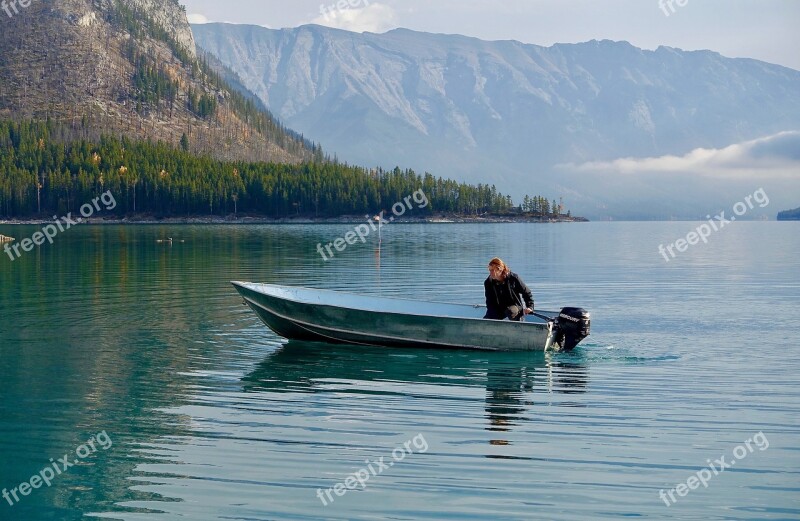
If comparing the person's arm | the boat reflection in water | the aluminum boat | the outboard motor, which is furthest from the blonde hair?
the boat reflection in water

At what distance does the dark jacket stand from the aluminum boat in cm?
72

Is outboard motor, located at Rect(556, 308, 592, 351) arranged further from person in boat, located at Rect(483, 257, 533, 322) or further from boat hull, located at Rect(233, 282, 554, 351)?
person in boat, located at Rect(483, 257, 533, 322)

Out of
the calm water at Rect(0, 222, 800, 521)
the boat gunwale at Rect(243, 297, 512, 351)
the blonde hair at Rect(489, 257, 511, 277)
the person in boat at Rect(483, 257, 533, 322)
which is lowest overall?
the calm water at Rect(0, 222, 800, 521)

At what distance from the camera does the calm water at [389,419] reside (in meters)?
16.3

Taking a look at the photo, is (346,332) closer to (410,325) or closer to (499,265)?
(410,325)

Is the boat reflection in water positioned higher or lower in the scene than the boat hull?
lower

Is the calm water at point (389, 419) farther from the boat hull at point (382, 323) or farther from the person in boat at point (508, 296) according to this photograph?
the person in boat at point (508, 296)

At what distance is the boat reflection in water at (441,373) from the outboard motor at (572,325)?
65cm

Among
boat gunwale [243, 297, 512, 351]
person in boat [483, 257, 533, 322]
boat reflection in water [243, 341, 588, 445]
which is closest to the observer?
boat reflection in water [243, 341, 588, 445]

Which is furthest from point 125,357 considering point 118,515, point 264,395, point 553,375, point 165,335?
point 118,515

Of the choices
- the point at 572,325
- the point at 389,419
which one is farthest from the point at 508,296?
the point at 389,419

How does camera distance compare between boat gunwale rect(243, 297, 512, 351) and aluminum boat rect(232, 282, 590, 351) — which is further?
boat gunwale rect(243, 297, 512, 351)

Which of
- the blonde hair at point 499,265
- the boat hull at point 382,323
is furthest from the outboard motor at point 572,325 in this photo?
the blonde hair at point 499,265

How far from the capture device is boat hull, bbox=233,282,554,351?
30.7 metres
